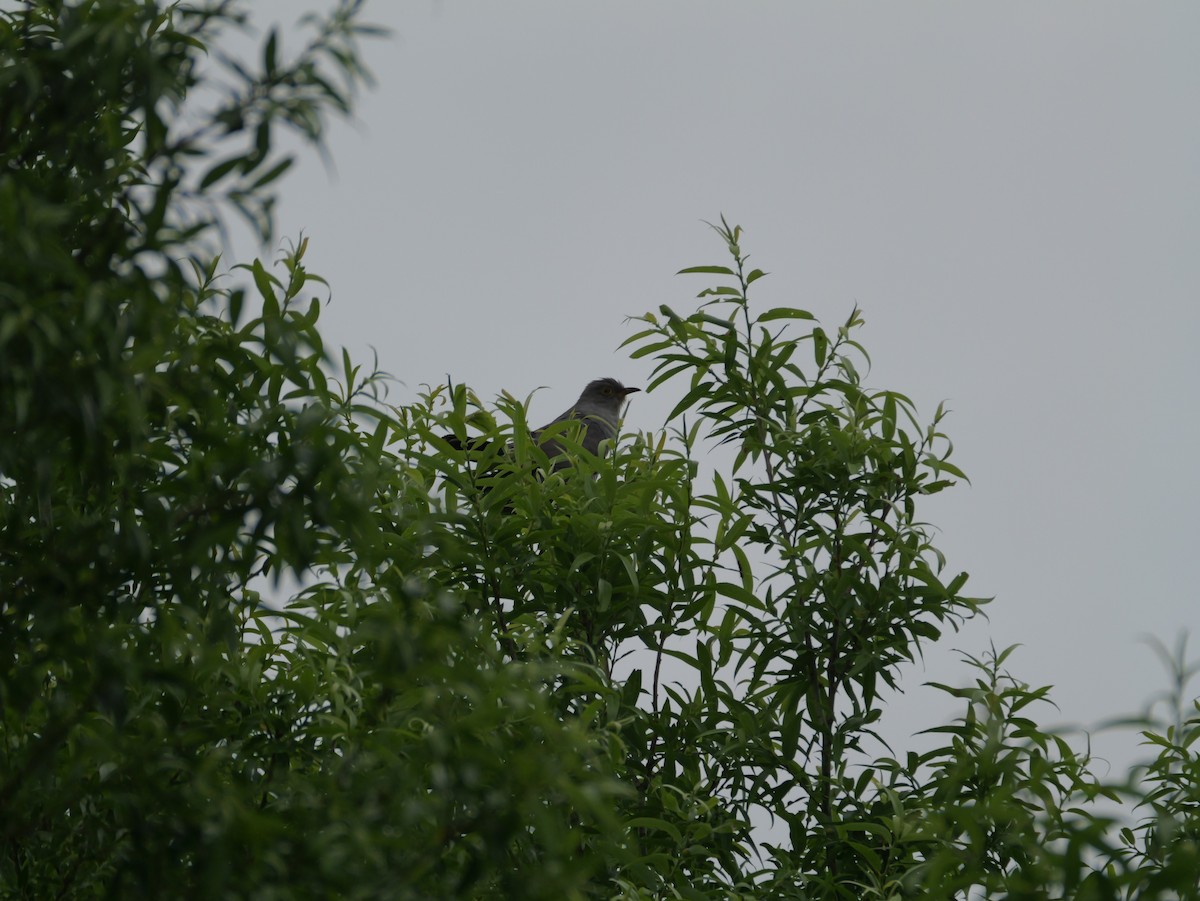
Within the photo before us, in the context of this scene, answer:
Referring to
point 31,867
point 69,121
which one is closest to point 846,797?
point 31,867

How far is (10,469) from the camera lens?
270 centimetres

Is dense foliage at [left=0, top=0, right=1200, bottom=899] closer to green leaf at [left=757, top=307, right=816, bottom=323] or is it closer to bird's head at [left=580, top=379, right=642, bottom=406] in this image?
green leaf at [left=757, top=307, right=816, bottom=323]

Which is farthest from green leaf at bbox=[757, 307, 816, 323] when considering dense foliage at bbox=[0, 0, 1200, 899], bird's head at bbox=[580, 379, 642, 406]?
bird's head at bbox=[580, 379, 642, 406]

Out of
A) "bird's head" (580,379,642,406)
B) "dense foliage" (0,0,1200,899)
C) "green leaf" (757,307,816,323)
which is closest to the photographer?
"dense foliage" (0,0,1200,899)

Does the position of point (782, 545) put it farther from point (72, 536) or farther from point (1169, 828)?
point (72, 536)

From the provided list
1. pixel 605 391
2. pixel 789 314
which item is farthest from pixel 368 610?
pixel 605 391

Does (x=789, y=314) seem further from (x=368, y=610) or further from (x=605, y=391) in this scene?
(x=605, y=391)

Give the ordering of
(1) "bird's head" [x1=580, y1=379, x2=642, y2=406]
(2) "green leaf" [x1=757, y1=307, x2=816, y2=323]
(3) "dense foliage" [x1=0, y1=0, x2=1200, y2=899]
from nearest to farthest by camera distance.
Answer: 1. (3) "dense foliage" [x1=0, y1=0, x2=1200, y2=899]
2. (2) "green leaf" [x1=757, y1=307, x2=816, y2=323]
3. (1) "bird's head" [x1=580, y1=379, x2=642, y2=406]

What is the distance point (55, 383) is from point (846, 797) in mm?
3098

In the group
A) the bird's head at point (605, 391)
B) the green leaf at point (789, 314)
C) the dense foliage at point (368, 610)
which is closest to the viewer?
the dense foliage at point (368, 610)

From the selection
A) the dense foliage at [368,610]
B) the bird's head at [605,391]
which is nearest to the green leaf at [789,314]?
the dense foliage at [368,610]

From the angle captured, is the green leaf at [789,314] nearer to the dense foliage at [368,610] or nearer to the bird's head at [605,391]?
the dense foliage at [368,610]

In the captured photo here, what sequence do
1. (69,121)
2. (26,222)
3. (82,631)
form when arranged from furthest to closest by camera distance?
(82,631), (69,121), (26,222)

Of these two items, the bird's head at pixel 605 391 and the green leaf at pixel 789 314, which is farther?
the bird's head at pixel 605 391
